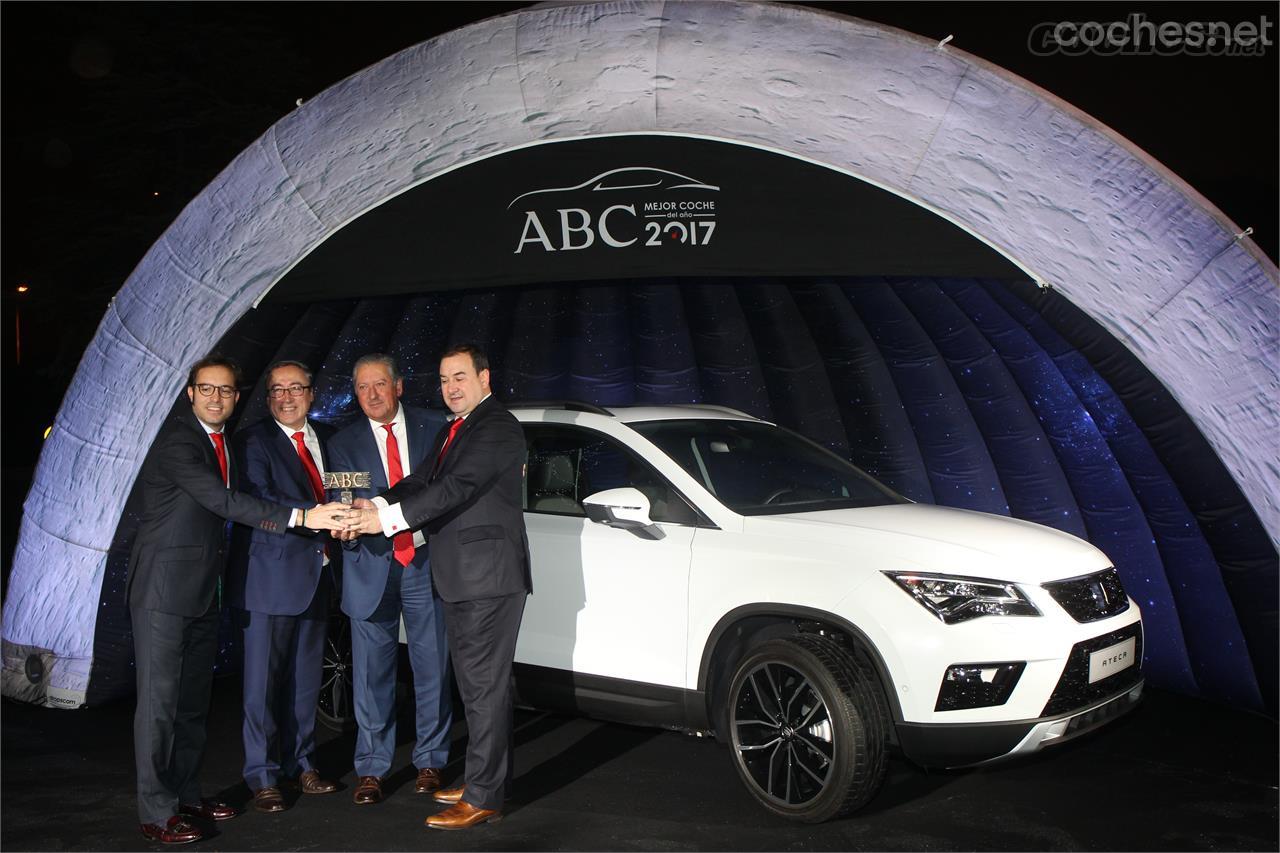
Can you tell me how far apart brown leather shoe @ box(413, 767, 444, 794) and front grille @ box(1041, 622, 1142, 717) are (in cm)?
309

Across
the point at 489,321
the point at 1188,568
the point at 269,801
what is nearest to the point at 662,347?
the point at 489,321

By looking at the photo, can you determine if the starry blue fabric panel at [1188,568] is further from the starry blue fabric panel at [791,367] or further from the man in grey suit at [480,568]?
the man in grey suit at [480,568]

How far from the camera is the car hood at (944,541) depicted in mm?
5277

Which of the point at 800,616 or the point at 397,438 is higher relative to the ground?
the point at 397,438

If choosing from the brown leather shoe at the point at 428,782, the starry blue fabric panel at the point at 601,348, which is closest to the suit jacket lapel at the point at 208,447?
the brown leather shoe at the point at 428,782

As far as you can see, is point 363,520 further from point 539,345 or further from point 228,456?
point 539,345

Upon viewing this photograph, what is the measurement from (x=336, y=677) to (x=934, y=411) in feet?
18.0

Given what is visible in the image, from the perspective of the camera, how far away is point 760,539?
570 centimetres

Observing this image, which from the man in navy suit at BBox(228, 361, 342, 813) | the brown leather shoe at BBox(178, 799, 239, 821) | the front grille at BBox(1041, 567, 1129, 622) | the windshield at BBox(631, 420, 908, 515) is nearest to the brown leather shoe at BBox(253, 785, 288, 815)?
the man in navy suit at BBox(228, 361, 342, 813)

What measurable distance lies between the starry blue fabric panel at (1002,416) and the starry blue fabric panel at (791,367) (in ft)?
3.37

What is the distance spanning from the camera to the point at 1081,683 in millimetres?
5246

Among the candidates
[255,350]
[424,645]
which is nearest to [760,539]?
[424,645]

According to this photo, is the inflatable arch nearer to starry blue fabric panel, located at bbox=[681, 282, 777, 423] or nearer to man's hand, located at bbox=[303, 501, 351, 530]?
man's hand, located at bbox=[303, 501, 351, 530]

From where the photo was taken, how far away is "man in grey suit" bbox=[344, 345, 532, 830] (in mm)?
5523
